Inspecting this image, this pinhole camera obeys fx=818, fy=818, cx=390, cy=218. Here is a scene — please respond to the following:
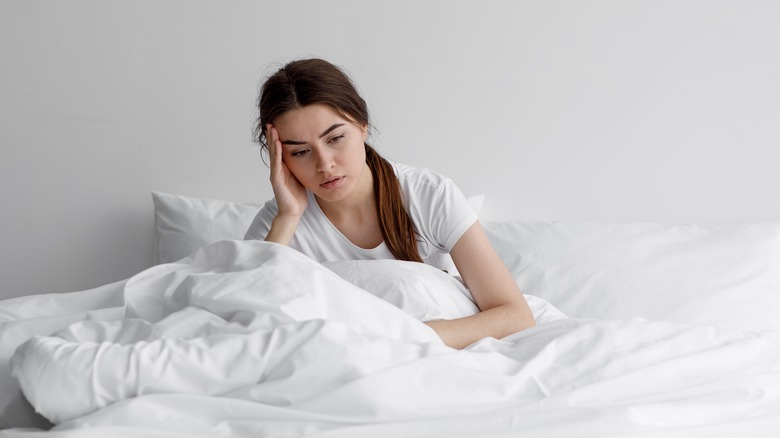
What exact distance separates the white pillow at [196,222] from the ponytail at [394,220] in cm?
53

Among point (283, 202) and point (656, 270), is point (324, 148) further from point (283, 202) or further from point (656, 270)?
point (656, 270)

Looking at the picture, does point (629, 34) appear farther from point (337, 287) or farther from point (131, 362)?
point (131, 362)

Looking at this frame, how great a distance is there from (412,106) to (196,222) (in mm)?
739

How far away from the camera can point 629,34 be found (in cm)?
239

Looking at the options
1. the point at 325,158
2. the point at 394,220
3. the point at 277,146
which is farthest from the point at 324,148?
the point at 394,220

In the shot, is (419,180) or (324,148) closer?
(324,148)

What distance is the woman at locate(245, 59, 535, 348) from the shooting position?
176 cm

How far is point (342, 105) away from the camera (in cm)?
179

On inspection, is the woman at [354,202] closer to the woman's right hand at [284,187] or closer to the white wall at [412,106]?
the woman's right hand at [284,187]

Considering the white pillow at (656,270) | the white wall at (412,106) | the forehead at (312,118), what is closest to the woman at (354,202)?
the forehead at (312,118)

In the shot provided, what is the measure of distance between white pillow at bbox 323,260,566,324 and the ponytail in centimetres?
16

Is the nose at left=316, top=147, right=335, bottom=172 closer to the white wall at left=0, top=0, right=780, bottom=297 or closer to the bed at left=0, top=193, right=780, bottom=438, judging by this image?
the bed at left=0, top=193, right=780, bottom=438

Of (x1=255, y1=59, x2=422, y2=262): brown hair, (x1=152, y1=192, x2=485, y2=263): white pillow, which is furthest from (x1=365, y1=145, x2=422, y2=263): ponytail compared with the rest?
(x1=152, y1=192, x2=485, y2=263): white pillow

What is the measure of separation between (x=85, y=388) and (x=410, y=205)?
0.95 m
